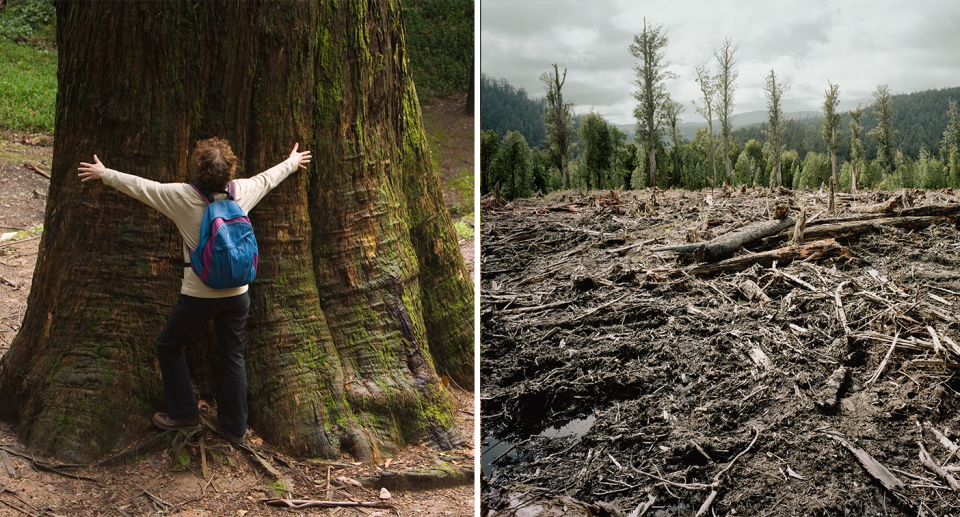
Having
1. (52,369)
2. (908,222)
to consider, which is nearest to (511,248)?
(908,222)

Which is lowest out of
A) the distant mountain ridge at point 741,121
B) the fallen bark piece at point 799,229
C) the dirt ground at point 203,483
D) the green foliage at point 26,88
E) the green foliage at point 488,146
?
the dirt ground at point 203,483

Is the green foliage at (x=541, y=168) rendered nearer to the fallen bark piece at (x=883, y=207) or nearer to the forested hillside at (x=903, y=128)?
the forested hillside at (x=903, y=128)

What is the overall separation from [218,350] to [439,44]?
38.2ft

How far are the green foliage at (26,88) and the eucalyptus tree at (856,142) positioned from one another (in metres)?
9.70

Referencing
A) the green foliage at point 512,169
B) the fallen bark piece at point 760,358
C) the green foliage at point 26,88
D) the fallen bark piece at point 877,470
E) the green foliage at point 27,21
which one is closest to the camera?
the fallen bark piece at point 877,470

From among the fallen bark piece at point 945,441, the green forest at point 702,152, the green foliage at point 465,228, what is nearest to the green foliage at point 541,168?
the green forest at point 702,152

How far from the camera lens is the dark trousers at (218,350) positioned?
2.63 meters

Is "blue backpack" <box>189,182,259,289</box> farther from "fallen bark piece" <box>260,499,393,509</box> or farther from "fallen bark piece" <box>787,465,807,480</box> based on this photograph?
"fallen bark piece" <box>787,465,807,480</box>

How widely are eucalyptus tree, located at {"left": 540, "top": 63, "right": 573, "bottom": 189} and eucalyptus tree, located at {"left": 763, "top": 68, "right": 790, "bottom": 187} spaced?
837 mm

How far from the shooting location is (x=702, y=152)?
2891 mm

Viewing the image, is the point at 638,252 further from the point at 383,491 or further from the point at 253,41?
the point at 253,41

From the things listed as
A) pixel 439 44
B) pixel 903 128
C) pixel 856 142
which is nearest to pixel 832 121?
pixel 856 142

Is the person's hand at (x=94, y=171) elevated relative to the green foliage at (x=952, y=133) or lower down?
lower down

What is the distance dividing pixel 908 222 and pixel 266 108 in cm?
266
